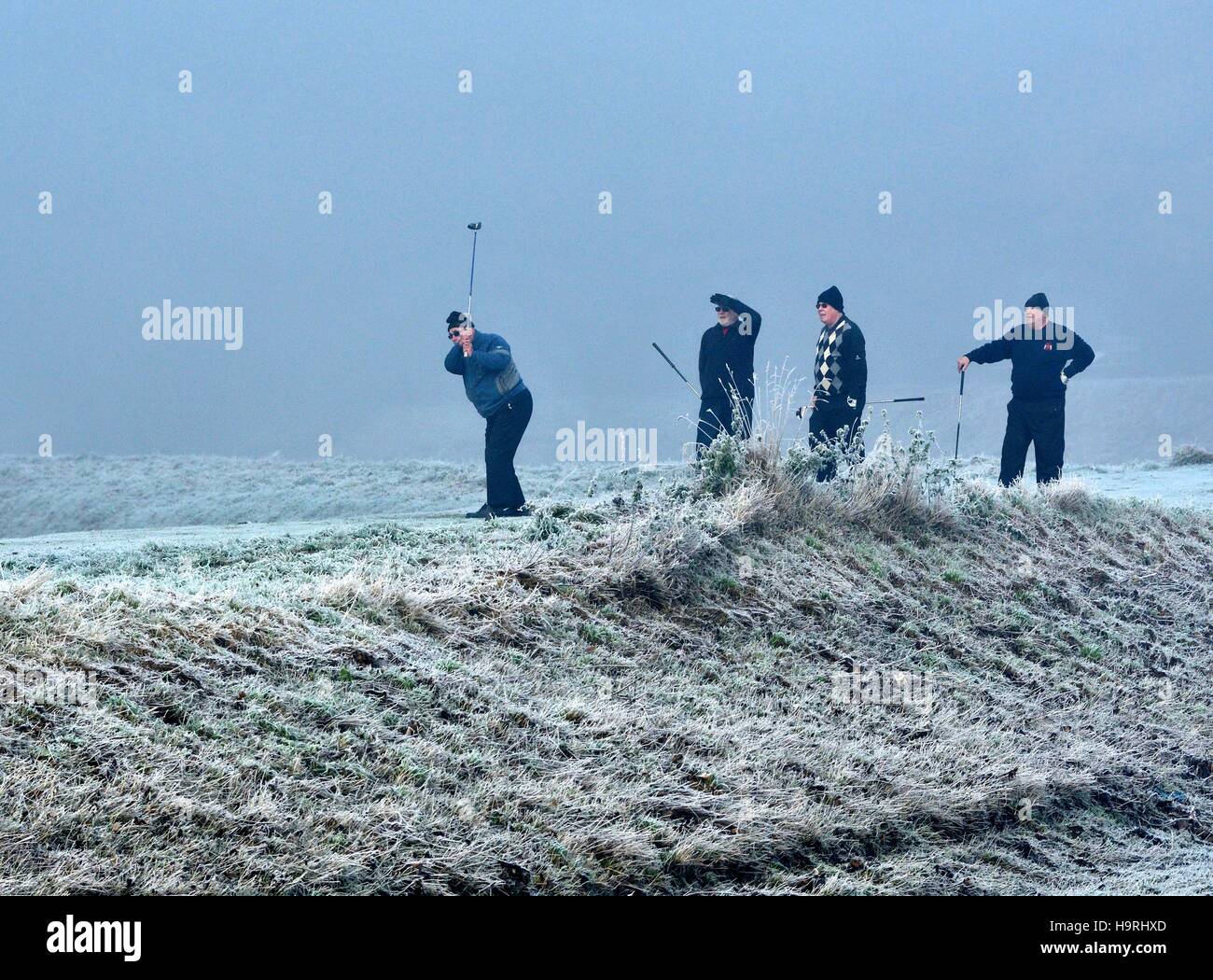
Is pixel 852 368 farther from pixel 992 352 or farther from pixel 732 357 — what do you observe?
pixel 992 352

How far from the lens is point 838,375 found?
13945 millimetres

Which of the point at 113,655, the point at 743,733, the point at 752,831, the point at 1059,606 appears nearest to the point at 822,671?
the point at 743,733

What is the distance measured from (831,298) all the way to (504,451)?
386 centimetres

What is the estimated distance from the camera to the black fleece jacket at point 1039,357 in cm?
1545

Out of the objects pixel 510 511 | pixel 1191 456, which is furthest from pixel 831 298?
pixel 1191 456

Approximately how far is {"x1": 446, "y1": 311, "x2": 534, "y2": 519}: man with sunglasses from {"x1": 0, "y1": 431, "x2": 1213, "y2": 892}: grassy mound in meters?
2.60

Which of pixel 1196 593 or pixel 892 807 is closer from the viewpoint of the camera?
pixel 892 807

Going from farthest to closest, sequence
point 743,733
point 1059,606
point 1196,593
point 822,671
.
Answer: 1. point 1196,593
2. point 1059,606
3. point 822,671
4. point 743,733

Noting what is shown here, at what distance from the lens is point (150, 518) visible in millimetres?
18844

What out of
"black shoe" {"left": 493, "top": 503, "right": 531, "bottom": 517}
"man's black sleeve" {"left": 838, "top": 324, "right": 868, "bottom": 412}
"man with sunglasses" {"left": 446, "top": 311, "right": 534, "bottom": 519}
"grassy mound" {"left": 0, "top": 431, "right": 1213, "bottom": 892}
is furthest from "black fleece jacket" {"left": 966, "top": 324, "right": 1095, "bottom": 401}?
"black shoe" {"left": 493, "top": 503, "right": 531, "bottom": 517}

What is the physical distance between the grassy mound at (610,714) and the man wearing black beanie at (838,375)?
2850 mm

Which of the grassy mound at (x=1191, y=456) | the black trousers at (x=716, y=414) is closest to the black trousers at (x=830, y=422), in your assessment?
the black trousers at (x=716, y=414)

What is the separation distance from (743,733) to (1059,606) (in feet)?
15.3
